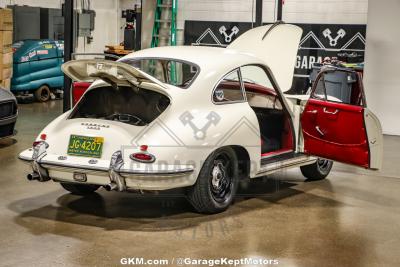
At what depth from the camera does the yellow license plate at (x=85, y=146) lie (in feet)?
17.7

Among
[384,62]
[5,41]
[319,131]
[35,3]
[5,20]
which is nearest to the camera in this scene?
[319,131]

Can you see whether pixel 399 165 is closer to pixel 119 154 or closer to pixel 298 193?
pixel 298 193

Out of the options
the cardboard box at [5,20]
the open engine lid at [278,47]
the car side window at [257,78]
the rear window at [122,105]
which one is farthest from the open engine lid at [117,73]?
the cardboard box at [5,20]

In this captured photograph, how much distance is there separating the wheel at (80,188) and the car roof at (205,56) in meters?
1.34

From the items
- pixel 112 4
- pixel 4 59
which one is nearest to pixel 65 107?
pixel 4 59

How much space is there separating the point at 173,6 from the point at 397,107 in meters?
5.54

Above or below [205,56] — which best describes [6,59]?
below

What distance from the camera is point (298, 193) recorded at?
680 cm

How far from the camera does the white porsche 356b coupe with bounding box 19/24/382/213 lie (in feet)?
17.4

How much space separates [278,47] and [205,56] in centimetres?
125

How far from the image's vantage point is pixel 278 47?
7.09 meters

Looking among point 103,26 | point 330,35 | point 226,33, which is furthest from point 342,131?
point 103,26

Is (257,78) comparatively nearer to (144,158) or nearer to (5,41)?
(144,158)

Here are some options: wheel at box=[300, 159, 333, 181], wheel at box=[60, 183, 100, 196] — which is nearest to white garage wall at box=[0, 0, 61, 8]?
wheel at box=[60, 183, 100, 196]
